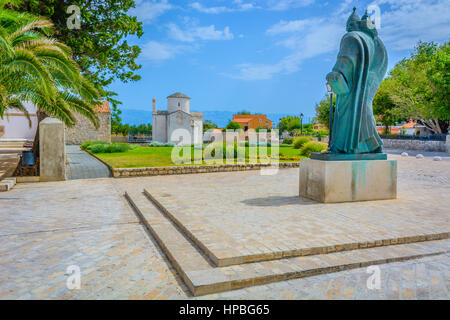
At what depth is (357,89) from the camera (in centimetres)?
712

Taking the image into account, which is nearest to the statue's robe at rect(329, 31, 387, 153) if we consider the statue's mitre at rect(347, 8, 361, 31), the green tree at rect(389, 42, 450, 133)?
the statue's mitre at rect(347, 8, 361, 31)

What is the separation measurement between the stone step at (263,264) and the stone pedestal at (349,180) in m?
2.42

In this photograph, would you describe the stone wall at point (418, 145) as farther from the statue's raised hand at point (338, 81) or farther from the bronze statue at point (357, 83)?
the statue's raised hand at point (338, 81)

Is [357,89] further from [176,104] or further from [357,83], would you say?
[176,104]

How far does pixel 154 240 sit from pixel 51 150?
7993mm

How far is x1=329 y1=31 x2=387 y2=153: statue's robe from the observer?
23.1 feet

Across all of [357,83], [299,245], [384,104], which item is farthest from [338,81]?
[384,104]

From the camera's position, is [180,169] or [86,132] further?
[86,132]

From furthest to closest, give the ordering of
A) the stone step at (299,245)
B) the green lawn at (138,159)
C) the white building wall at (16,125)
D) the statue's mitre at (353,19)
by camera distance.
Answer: the white building wall at (16,125) < the green lawn at (138,159) < the statue's mitre at (353,19) < the stone step at (299,245)

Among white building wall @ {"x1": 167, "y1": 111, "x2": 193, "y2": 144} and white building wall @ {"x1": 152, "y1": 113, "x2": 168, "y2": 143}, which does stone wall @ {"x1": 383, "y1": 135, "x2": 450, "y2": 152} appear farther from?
white building wall @ {"x1": 152, "y1": 113, "x2": 168, "y2": 143}

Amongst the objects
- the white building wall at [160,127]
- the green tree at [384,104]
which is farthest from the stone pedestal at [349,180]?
the white building wall at [160,127]

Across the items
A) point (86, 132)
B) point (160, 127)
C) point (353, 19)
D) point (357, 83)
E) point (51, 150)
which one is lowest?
point (51, 150)

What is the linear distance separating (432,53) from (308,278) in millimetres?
34890

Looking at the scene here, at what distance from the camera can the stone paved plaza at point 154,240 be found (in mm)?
3443
